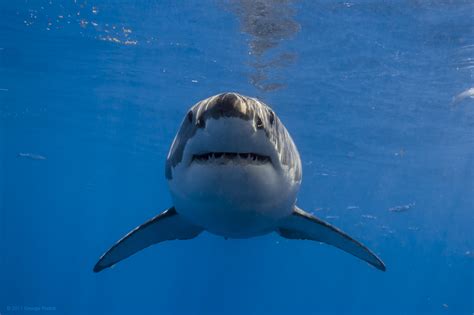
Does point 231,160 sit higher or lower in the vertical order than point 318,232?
higher

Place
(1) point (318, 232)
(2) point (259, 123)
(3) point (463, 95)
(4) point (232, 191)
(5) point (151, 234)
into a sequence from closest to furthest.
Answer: (2) point (259, 123) < (4) point (232, 191) < (1) point (318, 232) < (5) point (151, 234) < (3) point (463, 95)

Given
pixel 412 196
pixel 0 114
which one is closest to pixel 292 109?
pixel 0 114

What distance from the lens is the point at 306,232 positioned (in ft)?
20.7

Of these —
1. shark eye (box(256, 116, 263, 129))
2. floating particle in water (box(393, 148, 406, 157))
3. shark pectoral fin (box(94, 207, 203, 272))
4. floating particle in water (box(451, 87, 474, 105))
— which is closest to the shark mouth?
shark eye (box(256, 116, 263, 129))

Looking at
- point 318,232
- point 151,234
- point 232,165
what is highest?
point 232,165

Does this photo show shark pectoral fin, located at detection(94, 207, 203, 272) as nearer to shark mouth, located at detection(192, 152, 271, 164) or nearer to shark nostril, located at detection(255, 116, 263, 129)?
shark mouth, located at detection(192, 152, 271, 164)

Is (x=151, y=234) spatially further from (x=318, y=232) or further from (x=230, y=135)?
(x=230, y=135)

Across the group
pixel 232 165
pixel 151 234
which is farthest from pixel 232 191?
pixel 151 234

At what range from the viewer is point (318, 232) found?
6215mm

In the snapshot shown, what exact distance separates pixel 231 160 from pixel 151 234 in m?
3.58

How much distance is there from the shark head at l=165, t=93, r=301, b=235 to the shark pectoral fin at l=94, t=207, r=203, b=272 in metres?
1.93

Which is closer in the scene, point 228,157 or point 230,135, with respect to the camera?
point 230,135

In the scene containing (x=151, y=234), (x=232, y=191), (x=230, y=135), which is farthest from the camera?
(x=151, y=234)

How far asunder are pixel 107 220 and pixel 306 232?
349ft
